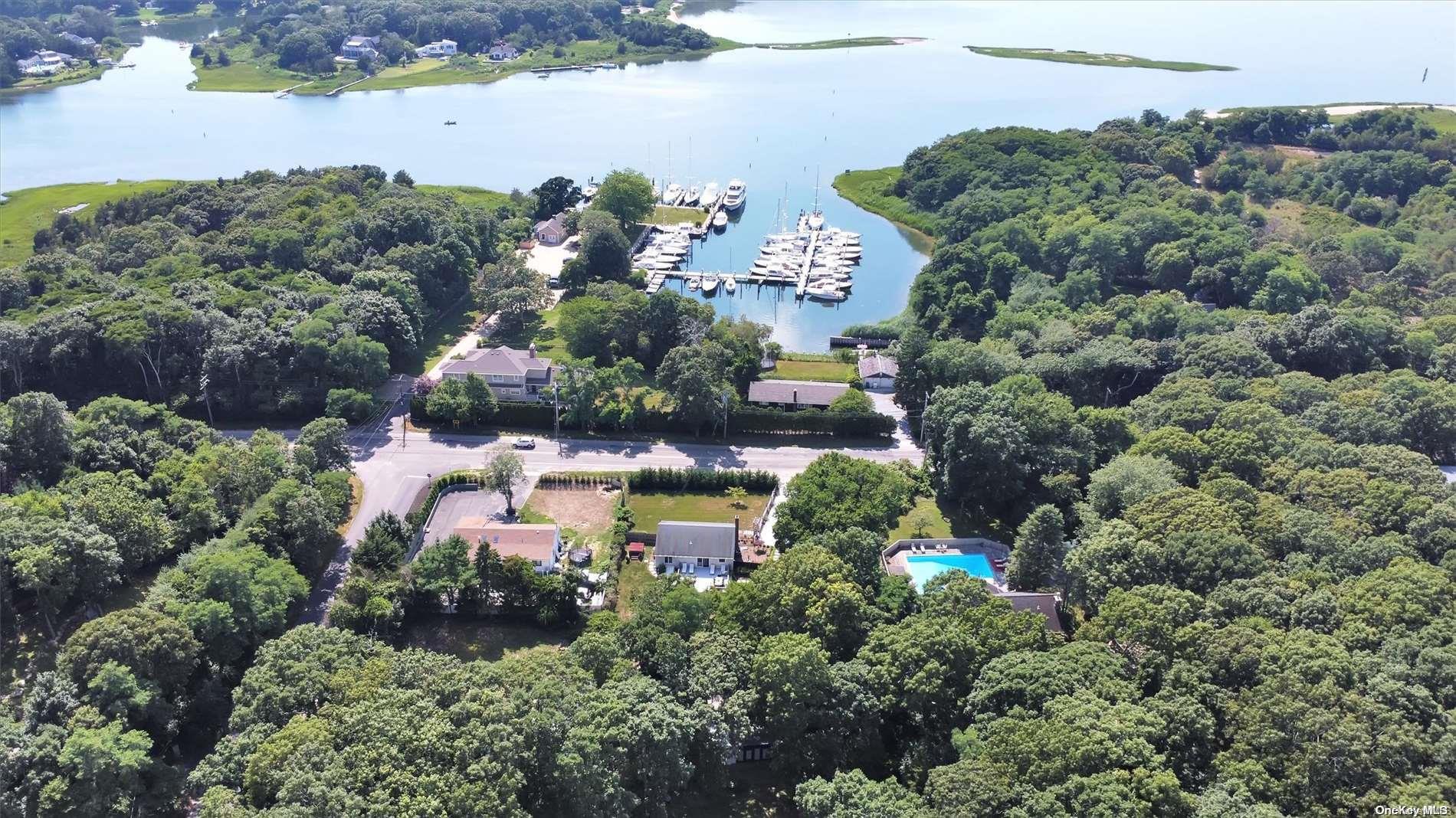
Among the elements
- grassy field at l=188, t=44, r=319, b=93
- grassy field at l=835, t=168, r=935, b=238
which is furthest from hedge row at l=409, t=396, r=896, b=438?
grassy field at l=188, t=44, r=319, b=93

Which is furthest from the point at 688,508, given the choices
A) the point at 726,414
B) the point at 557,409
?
the point at 557,409

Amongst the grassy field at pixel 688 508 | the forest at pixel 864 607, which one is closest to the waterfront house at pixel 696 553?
the forest at pixel 864 607

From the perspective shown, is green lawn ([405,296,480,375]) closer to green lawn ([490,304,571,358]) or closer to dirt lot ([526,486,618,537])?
green lawn ([490,304,571,358])

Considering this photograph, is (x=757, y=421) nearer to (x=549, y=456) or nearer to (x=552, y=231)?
(x=549, y=456)

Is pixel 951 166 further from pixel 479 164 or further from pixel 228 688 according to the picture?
pixel 228 688

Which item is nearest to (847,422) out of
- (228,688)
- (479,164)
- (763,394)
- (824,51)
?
(763,394)

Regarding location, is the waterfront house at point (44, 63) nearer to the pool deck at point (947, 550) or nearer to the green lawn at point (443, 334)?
the green lawn at point (443, 334)
